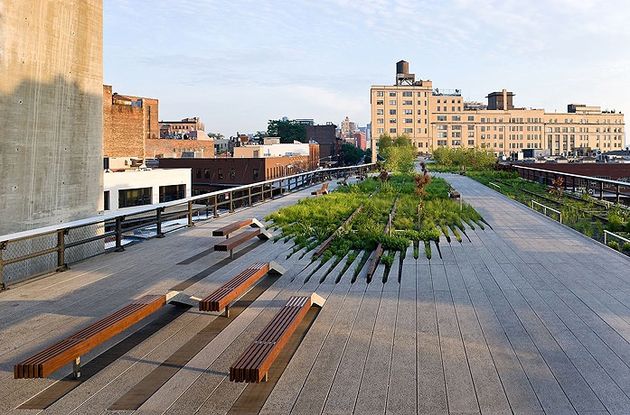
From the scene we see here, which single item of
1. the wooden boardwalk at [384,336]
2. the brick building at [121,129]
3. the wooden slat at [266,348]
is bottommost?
the wooden boardwalk at [384,336]

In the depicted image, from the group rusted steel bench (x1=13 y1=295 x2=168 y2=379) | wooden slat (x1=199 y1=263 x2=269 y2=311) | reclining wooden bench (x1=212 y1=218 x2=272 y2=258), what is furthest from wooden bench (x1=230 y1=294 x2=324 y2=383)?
reclining wooden bench (x1=212 y1=218 x2=272 y2=258)

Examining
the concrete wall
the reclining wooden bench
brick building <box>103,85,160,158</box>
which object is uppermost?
brick building <box>103,85,160,158</box>

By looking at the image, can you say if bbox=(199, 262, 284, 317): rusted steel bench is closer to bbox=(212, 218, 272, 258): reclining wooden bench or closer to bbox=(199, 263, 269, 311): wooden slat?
bbox=(199, 263, 269, 311): wooden slat

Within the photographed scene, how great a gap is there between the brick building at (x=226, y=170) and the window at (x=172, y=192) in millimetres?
16774

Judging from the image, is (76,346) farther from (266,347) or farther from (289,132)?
(289,132)

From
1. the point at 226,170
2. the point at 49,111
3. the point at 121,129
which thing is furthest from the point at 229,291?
the point at 121,129

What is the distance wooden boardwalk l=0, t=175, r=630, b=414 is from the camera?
4.42m

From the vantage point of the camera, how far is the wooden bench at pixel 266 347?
13.9 feet

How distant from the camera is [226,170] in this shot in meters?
63.2

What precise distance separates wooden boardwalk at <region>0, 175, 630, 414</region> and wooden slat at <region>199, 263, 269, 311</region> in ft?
1.14

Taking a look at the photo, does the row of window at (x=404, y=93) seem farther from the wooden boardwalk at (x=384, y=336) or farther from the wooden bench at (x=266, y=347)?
the wooden bench at (x=266, y=347)

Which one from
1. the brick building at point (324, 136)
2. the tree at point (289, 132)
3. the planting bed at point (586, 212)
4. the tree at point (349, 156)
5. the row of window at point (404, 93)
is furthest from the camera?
the tree at point (349, 156)

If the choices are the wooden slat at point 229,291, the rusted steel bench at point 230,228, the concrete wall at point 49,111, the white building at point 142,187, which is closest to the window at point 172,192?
the white building at point 142,187

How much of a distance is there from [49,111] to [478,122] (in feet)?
479
